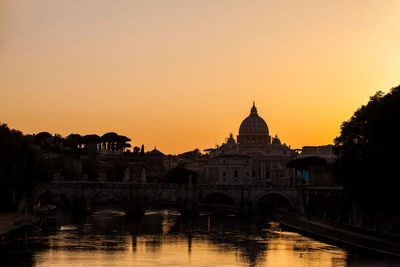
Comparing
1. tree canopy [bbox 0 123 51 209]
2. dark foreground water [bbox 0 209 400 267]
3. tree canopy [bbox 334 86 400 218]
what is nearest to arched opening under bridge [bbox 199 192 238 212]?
tree canopy [bbox 0 123 51 209]

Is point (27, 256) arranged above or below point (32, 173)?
below

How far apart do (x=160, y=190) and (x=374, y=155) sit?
55151 mm

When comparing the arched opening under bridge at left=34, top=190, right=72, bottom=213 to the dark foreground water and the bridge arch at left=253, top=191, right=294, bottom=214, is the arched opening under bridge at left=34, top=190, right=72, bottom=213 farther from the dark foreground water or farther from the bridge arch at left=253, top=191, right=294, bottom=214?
the bridge arch at left=253, top=191, right=294, bottom=214

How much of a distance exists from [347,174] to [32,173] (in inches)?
1895

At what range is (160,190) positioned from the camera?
12306 centimetres

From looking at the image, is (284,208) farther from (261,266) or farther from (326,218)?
(261,266)

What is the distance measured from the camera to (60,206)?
139 m

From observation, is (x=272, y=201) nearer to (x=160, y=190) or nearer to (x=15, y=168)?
(x=160, y=190)

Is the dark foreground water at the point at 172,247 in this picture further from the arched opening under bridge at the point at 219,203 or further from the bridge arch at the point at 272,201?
the arched opening under bridge at the point at 219,203

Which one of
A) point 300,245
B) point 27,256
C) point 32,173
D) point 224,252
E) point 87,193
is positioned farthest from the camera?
point 87,193

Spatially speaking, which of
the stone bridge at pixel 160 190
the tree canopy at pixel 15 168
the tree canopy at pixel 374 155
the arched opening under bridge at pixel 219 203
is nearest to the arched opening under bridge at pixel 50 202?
the stone bridge at pixel 160 190

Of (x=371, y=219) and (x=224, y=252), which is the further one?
(x=371, y=219)

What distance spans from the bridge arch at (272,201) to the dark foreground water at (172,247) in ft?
60.9

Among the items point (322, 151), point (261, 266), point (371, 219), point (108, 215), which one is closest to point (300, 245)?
point (371, 219)
